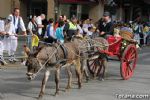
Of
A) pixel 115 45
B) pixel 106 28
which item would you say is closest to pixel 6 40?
pixel 106 28

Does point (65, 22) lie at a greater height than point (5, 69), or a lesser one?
greater

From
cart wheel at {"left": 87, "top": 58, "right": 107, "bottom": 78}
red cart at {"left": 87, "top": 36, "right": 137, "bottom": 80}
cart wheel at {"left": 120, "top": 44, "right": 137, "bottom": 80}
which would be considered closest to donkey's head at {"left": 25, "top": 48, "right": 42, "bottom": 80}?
red cart at {"left": 87, "top": 36, "right": 137, "bottom": 80}

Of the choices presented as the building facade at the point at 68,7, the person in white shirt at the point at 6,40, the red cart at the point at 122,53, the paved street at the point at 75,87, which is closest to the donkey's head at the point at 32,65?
the paved street at the point at 75,87

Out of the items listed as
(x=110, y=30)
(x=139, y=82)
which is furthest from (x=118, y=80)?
(x=110, y=30)

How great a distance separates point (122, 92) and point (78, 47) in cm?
155

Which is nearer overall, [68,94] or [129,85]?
[68,94]

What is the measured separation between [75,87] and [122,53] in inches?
81.9

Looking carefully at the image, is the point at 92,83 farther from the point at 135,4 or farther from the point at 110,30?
the point at 135,4

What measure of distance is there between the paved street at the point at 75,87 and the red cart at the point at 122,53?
0.32 metres

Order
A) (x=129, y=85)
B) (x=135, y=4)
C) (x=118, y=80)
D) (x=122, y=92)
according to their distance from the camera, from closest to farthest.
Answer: (x=122, y=92)
(x=129, y=85)
(x=118, y=80)
(x=135, y=4)

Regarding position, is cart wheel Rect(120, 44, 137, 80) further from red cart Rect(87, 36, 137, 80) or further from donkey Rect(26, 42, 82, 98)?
donkey Rect(26, 42, 82, 98)

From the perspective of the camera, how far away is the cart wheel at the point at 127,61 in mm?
13102

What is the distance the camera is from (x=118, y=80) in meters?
13.3

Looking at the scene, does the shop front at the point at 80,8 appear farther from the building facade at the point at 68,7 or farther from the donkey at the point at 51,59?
the donkey at the point at 51,59
